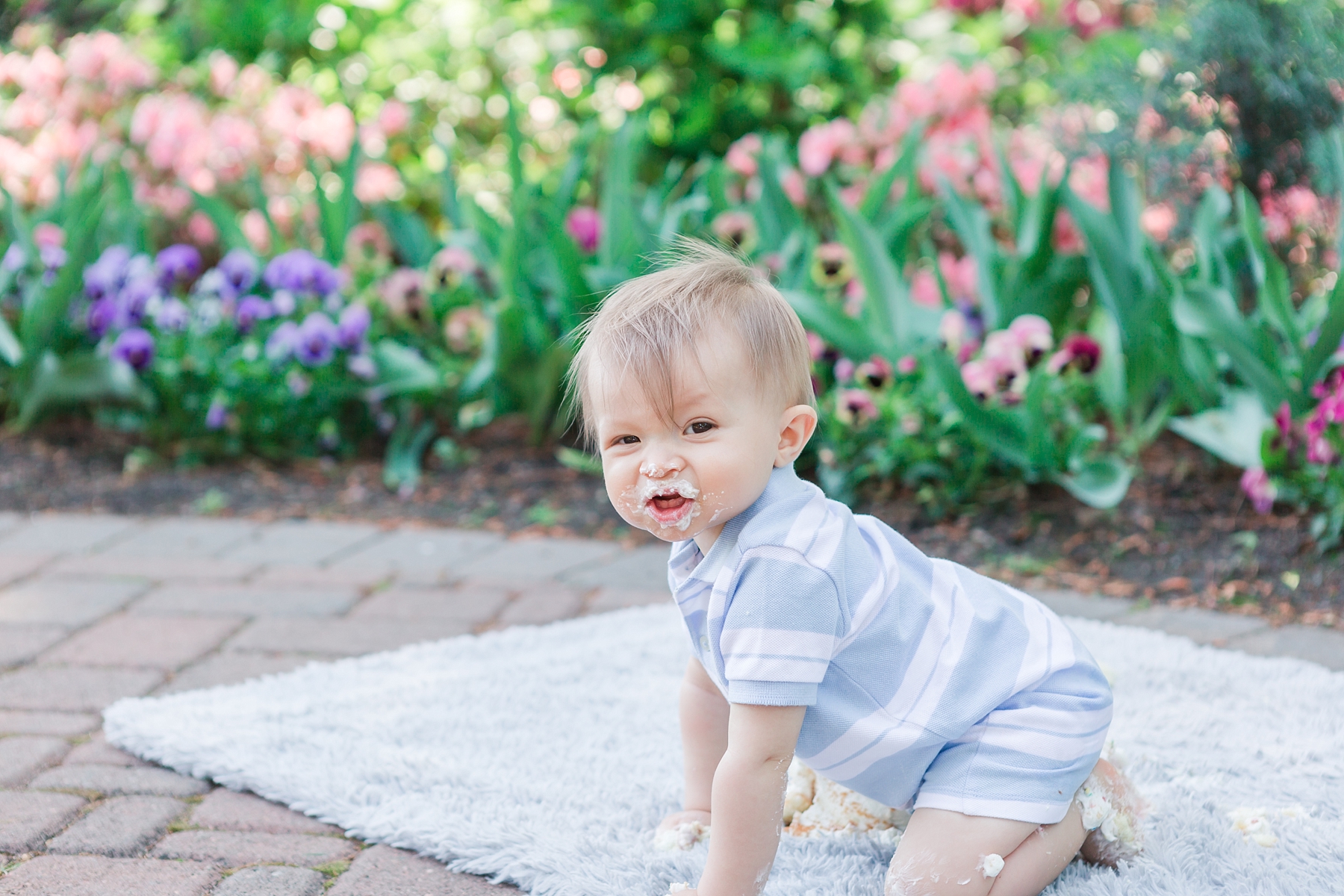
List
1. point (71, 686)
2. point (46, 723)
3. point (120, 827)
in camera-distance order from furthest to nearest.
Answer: point (71, 686), point (46, 723), point (120, 827)

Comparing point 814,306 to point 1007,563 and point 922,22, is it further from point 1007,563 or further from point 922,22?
point 922,22

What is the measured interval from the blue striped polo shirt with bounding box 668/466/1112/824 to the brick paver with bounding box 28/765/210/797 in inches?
32.0

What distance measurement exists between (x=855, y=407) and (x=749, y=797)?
1653 millimetres

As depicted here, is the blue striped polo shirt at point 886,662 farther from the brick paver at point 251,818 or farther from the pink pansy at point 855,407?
the pink pansy at point 855,407

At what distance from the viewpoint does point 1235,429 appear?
2.50 m

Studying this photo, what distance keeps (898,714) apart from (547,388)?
219 centimetres

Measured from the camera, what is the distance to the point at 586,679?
6.55ft

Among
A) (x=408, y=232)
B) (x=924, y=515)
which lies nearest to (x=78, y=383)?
(x=408, y=232)

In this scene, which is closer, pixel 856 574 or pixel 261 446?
pixel 856 574

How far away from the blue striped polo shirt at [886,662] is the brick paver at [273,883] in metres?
0.54

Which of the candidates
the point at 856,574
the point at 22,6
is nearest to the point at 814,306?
the point at 856,574

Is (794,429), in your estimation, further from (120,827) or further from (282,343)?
(282,343)

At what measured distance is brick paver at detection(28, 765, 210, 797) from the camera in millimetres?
1614

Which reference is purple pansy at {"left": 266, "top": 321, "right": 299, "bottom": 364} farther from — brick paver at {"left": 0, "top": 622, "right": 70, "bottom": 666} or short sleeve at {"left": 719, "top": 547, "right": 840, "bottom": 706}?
short sleeve at {"left": 719, "top": 547, "right": 840, "bottom": 706}
